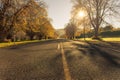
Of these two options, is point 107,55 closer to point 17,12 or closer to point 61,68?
point 61,68

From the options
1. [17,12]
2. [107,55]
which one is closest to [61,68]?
[107,55]

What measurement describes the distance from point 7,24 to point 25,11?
4.47 m

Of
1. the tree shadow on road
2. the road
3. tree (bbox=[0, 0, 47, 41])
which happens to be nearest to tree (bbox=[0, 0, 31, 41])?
tree (bbox=[0, 0, 47, 41])

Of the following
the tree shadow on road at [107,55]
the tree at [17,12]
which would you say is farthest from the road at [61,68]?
the tree at [17,12]

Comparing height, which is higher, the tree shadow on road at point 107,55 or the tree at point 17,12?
the tree at point 17,12

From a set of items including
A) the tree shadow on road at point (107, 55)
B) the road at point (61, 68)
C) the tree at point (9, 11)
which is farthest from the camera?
the tree at point (9, 11)

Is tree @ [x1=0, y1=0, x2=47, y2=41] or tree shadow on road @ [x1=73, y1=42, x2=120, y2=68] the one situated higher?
tree @ [x1=0, y1=0, x2=47, y2=41]

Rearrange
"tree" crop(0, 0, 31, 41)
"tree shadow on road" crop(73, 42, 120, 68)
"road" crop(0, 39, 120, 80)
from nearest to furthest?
"road" crop(0, 39, 120, 80) → "tree shadow on road" crop(73, 42, 120, 68) → "tree" crop(0, 0, 31, 41)

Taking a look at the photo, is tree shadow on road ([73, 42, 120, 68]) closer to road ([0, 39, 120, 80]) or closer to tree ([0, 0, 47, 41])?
road ([0, 39, 120, 80])

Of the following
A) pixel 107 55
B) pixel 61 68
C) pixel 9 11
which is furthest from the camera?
pixel 9 11

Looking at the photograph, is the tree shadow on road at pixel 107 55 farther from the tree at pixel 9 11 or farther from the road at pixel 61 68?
the tree at pixel 9 11

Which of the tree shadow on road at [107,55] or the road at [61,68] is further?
the tree shadow on road at [107,55]

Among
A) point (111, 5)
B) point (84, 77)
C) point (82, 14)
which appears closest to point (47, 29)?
point (82, 14)

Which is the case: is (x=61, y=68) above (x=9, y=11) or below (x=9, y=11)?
below
